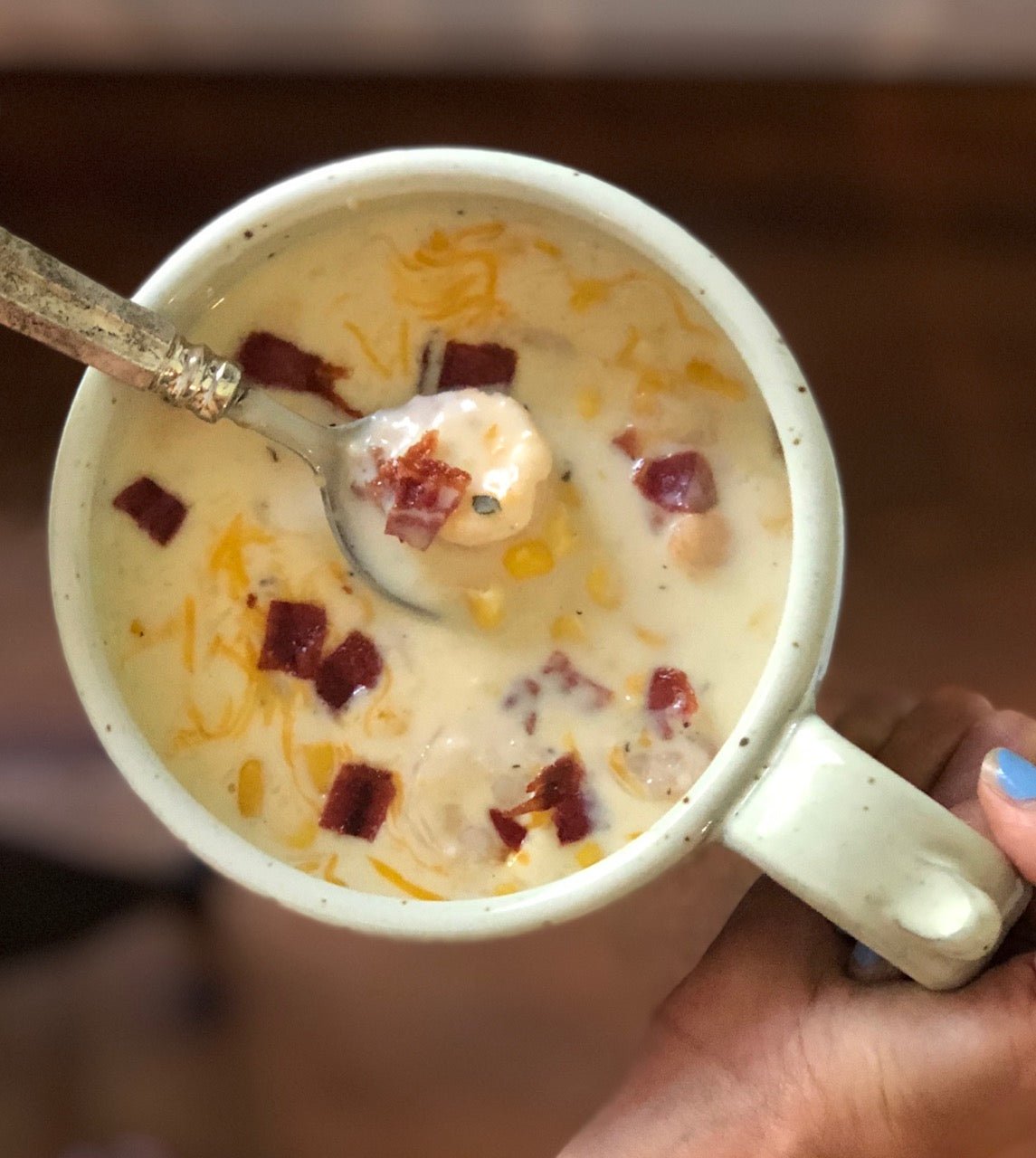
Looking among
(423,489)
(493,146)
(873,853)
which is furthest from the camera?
(493,146)

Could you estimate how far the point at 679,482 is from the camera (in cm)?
50

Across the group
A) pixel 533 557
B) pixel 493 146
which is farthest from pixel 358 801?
pixel 493 146

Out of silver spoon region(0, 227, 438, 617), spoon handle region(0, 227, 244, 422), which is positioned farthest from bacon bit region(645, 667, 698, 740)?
spoon handle region(0, 227, 244, 422)

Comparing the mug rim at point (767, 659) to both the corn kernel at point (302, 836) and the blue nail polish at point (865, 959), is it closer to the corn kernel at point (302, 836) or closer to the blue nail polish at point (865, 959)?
the corn kernel at point (302, 836)

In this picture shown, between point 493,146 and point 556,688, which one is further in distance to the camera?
point 493,146

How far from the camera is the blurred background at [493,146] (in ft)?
2.36

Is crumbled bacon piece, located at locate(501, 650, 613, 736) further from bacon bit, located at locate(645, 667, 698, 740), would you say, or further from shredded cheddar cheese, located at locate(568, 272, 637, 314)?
shredded cheddar cheese, located at locate(568, 272, 637, 314)

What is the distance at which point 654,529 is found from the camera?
50 cm

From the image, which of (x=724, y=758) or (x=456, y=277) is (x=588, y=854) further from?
(x=456, y=277)

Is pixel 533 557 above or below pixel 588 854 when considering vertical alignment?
above

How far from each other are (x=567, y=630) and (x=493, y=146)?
0.38 meters

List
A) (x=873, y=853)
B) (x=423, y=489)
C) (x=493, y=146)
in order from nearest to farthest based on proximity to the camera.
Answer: (x=873, y=853) → (x=423, y=489) → (x=493, y=146)

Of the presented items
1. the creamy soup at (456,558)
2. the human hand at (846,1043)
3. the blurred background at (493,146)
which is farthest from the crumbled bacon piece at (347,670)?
the blurred background at (493,146)

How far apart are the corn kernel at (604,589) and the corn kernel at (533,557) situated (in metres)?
0.02
